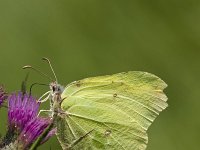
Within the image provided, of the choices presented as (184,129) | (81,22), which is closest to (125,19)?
(81,22)

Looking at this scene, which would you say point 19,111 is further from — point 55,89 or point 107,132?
point 107,132

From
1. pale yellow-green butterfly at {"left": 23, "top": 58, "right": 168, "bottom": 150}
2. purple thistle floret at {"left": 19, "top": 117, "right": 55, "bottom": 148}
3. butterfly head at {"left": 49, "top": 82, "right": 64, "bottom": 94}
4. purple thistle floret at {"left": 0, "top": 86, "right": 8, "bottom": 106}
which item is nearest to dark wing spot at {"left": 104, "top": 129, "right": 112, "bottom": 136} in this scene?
pale yellow-green butterfly at {"left": 23, "top": 58, "right": 168, "bottom": 150}

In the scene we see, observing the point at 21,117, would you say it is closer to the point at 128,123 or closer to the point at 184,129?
the point at 128,123

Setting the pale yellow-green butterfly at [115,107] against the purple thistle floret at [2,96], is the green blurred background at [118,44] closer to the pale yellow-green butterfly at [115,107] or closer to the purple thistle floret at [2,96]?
the pale yellow-green butterfly at [115,107]

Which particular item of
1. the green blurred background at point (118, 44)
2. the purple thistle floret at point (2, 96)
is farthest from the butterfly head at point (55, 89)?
the green blurred background at point (118, 44)

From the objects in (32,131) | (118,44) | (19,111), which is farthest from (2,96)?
(118,44)
